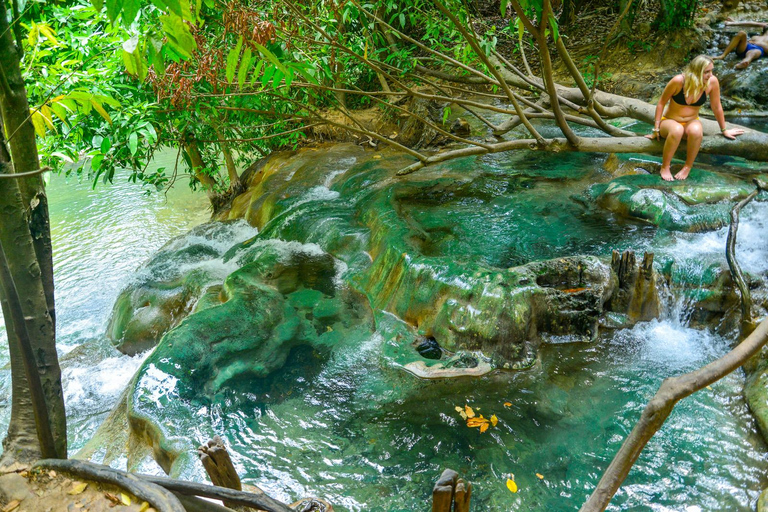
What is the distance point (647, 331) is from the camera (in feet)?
16.9

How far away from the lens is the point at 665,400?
51.0 inches

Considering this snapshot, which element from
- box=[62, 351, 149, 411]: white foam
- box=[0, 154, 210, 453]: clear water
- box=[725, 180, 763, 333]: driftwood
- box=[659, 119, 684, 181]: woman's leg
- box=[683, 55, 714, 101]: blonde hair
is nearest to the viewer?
box=[725, 180, 763, 333]: driftwood

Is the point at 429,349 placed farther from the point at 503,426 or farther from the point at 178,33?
the point at 178,33

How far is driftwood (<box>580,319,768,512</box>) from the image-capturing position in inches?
50.1

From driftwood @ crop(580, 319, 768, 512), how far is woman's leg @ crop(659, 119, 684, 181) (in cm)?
560

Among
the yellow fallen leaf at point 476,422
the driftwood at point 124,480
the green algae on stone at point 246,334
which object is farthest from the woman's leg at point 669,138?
the driftwood at point 124,480

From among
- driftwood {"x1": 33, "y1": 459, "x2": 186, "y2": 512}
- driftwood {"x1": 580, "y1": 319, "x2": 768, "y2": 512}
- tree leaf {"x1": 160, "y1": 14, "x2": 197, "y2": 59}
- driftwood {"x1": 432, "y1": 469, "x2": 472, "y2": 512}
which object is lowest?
driftwood {"x1": 33, "y1": 459, "x2": 186, "y2": 512}

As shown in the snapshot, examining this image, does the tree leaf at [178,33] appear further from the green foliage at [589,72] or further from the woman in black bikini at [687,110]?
the green foliage at [589,72]

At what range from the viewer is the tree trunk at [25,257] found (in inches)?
99.6

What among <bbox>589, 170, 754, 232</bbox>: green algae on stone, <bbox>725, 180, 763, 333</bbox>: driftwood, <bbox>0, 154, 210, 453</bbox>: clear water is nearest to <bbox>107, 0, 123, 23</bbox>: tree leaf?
<bbox>0, 154, 210, 453</bbox>: clear water

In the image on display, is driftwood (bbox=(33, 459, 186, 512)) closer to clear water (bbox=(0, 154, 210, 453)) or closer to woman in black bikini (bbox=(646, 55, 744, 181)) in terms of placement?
clear water (bbox=(0, 154, 210, 453))

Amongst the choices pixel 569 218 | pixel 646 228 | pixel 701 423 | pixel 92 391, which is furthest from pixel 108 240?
pixel 701 423

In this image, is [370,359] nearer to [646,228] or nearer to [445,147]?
[646,228]

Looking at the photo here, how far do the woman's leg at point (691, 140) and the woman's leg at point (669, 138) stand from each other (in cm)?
7
